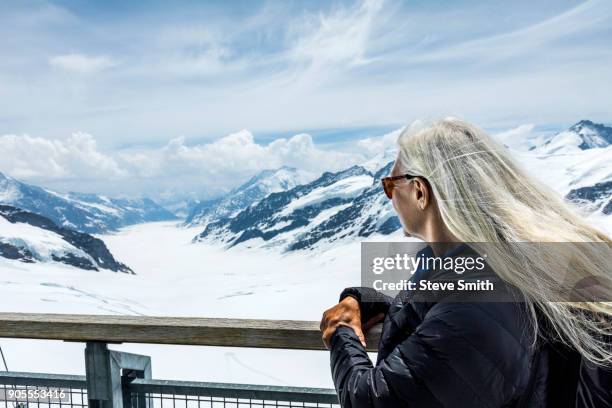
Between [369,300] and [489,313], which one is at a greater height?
[369,300]

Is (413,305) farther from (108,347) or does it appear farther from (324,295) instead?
(324,295)

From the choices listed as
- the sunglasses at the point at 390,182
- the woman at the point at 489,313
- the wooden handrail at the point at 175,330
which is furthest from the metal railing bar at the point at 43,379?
the sunglasses at the point at 390,182

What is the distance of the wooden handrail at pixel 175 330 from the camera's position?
185 centimetres

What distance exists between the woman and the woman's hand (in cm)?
10

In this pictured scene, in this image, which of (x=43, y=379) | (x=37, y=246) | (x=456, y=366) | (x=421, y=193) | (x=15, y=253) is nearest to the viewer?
(x=456, y=366)

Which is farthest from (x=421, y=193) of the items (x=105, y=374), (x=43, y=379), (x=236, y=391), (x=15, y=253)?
(x=15, y=253)

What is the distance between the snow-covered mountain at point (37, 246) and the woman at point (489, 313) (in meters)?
174

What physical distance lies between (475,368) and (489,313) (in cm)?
10

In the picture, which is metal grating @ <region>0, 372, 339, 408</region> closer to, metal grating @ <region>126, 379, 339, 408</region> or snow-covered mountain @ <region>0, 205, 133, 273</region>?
metal grating @ <region>126, 379, 339, 408</region>

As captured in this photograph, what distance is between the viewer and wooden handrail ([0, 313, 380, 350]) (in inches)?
72.8

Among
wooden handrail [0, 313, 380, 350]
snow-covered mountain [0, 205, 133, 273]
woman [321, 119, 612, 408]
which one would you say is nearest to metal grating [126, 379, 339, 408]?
wooden handrail [0, 313, 380, 350]

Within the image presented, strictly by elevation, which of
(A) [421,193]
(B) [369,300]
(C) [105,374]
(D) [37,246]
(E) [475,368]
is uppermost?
(D) [37,246]

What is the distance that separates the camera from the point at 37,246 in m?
173

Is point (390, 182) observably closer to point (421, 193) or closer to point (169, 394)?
point (421, 193)
